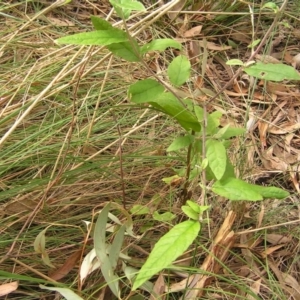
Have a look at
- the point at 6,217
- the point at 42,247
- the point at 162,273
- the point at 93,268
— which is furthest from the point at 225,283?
the point at 6,217

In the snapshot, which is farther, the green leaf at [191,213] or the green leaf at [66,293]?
the green leaf at [66,293]

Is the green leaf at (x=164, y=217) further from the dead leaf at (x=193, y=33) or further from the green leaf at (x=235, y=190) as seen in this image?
the dead leaf at (x=193, y=33)

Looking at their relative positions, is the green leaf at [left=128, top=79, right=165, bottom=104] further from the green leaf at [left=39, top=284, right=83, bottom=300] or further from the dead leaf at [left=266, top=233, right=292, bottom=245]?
the dead leaf at [left=266, top=233, right=292, bottom=245]

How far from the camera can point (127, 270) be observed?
3.80 feet

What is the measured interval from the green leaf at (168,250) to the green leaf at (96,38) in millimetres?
370

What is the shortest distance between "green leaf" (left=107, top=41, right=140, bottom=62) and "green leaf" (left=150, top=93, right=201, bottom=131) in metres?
0.11

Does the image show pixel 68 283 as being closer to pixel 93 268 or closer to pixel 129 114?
pixel 93 268

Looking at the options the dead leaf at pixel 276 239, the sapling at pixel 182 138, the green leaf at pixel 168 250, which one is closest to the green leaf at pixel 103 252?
the sapling at pixel 182 138

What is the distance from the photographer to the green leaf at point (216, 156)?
0.99 metres

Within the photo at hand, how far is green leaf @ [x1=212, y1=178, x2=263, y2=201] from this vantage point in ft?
3.17

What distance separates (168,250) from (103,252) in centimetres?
33

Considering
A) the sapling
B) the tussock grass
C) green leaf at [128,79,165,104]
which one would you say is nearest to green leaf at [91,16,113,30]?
the sapling

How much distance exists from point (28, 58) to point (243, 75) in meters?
0.82

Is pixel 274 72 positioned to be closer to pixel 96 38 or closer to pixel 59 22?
pixel 96 38
